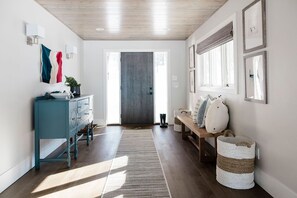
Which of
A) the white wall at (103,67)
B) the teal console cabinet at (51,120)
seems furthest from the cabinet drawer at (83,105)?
the white wall at (103,67)

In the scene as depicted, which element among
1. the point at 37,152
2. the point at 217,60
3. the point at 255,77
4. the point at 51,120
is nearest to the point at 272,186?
the point at 255,77

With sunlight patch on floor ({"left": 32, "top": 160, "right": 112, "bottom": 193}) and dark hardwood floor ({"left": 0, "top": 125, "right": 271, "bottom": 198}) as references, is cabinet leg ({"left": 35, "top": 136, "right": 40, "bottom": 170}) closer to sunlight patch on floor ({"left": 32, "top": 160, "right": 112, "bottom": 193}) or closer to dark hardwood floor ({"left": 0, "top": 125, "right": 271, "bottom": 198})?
dark hardwood floor ({"left": 0, "top": 125, "right": 271, "bottom": 198})

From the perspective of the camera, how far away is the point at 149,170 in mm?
3018

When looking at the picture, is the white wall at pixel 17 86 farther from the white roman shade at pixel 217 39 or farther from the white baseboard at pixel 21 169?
the white roman shade at pixel 217 39

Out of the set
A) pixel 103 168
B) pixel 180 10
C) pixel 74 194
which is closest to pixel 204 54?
pixel 180 10

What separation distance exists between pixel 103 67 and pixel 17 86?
353 centimetres

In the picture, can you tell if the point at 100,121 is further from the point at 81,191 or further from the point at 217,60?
the point at 81,191

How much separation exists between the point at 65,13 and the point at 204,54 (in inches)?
105

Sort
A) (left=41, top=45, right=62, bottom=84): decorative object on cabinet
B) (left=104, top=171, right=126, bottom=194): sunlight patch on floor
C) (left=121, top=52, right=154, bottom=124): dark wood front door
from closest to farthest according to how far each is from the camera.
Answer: (left=104, top=171, right=126, bottom=194): sunlight patch on floor < (left=41, top=45, right=62, bottom=84): decorative object on cabinet < (left=121, top=52, right=154, bottom=124): dark wood front door

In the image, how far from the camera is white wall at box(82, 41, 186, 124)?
6.22 metres

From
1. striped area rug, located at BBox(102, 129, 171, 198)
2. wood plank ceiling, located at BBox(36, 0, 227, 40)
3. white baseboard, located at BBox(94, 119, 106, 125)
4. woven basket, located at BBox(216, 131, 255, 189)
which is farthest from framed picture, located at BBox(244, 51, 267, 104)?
white baseboard, located at BBox(94, 119, 106, 125)

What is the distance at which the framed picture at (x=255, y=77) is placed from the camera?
241 centimetres

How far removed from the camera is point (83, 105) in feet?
12.9

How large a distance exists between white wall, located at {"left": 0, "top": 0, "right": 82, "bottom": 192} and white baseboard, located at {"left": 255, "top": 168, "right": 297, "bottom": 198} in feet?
8.95
